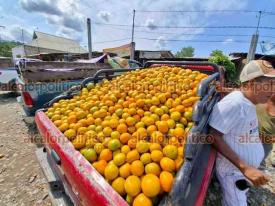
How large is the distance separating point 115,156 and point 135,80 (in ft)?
5.66

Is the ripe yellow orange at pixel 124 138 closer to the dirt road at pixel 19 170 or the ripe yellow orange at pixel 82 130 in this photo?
the ripe yellow orange at pixel 82 130

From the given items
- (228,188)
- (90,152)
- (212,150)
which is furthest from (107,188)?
Answer: (228,188)

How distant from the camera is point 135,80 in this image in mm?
3166

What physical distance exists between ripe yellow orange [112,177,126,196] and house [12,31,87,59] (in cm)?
4134

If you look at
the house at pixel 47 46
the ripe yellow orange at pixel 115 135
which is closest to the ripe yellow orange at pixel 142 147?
the ripe yellow orange at pixel 115 135

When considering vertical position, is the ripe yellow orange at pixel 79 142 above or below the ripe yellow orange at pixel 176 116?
below

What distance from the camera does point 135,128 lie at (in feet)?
6.57

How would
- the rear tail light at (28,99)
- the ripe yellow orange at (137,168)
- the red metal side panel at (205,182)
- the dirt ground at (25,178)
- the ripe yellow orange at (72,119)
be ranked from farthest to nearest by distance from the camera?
the rear tail light at (28,99)
the dirt ground at (25,178)
the ripe yellow orange at (72,119)
the ripe yellow orange at (137,168)
the red metal side panel at (205,182)

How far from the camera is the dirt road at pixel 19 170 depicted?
9.79ft

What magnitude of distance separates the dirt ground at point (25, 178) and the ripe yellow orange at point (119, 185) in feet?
6.27

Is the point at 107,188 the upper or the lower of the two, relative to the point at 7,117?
upper

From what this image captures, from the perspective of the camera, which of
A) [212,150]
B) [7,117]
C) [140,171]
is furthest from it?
[7,117]

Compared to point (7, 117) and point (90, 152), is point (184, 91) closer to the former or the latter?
point (90, 152)

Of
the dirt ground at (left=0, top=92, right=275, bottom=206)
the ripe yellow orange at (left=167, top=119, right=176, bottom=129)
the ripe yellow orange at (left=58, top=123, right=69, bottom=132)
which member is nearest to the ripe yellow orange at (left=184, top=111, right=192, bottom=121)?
the ripe yellow orange at (left=167, top=119, right=176, bottom=129)
